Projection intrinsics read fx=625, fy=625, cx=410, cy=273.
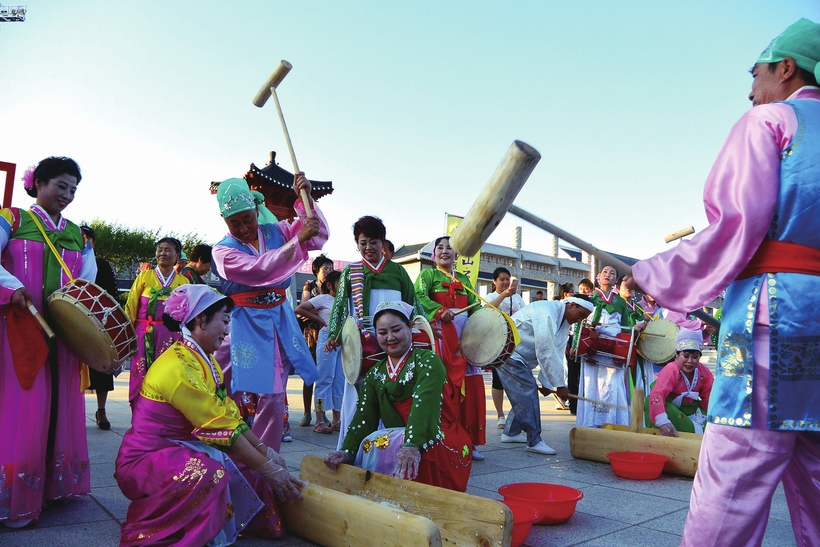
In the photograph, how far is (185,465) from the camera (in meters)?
2.47

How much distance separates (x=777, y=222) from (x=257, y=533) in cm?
237

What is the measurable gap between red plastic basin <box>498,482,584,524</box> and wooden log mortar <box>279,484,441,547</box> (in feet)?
2.90

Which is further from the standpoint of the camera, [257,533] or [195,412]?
[257,533]

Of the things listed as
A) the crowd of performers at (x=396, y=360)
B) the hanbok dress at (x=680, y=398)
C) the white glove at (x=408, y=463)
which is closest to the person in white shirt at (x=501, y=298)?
the crowd of performers at (x=396, y=360)

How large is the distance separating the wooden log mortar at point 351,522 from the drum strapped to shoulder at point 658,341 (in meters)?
4.15

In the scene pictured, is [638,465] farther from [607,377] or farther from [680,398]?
[607,377]

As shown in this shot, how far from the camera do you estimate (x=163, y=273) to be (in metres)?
5.48

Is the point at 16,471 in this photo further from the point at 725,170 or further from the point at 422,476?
the point at 725,170

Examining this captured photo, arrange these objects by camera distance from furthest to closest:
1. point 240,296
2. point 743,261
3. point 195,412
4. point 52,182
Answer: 1. point 240,296
2. point 52,182
3. point 195,412
4. point 743,261

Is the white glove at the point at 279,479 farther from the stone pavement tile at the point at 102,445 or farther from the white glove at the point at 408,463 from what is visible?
the stone pavement tile at the point at 102,445

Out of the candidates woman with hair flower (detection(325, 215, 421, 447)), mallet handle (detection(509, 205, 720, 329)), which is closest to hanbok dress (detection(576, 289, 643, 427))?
woman with hair flower (detection(325, 215, 421, 447))

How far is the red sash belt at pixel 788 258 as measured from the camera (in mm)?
1721

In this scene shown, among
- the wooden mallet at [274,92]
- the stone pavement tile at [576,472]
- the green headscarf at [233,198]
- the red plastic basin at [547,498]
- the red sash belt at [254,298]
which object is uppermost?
the wooden mallet at [274,92]

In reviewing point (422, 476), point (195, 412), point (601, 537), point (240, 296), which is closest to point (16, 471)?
point (195, 412)
